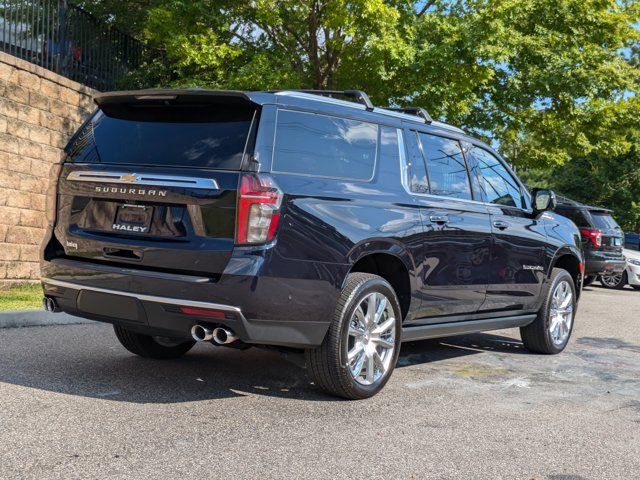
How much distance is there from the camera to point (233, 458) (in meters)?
3.80

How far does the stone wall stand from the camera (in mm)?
10859

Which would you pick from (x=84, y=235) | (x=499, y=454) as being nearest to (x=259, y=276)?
(x=84, y=235)

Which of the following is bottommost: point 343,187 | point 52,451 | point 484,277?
point 52,451

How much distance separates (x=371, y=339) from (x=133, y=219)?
5.76 ft

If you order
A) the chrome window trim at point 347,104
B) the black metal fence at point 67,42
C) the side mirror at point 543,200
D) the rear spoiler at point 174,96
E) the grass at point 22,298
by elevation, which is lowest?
the grass at point 22,298

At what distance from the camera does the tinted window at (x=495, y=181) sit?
22.1 feet

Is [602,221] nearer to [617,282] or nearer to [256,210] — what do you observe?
[617,282]

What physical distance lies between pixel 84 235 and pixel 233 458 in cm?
191

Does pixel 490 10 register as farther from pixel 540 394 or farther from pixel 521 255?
pixel 540 394

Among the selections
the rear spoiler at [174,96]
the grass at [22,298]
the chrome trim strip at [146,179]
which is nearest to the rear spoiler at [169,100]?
the rear spoiler at [174,96]

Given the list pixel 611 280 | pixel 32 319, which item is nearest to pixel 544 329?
pixel 32 319

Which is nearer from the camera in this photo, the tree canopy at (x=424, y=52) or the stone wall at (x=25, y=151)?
the stone wall at (x=25, y=151)

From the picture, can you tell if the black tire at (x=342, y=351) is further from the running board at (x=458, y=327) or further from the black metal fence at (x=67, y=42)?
the black metal fence at (x=67, y=42)

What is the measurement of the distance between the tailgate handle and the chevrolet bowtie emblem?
1.37 ft
